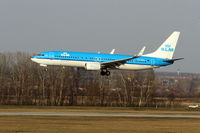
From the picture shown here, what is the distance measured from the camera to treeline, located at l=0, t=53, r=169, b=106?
10356cm

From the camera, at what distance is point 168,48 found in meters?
65.2

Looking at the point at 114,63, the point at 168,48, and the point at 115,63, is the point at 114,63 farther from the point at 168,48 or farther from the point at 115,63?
the point at 168,48

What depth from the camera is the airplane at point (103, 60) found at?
5662 centimetres

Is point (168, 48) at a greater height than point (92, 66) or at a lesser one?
greater

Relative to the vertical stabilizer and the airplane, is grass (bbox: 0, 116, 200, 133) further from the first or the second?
the vertical stabilizer

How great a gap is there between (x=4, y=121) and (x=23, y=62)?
68302 mm

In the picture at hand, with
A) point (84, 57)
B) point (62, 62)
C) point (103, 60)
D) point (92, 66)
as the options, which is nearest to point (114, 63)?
point (103, 60)

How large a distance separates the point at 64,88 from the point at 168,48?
151 feet

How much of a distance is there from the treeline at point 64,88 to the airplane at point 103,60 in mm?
41859

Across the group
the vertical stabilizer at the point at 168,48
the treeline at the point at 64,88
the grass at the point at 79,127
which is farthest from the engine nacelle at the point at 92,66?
the treeline at the point at 64,88

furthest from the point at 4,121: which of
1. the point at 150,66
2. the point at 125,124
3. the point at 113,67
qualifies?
the point at 150,66

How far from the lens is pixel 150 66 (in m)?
61.4

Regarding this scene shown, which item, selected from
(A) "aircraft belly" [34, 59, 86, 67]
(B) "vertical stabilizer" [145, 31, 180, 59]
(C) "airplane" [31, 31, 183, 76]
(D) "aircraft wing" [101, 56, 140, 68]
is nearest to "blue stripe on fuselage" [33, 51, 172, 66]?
(C) "airplane" [31, 31, 183, 76]

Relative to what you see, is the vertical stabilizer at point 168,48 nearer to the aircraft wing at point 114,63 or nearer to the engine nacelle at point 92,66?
the aircraft wing at point 114,63
